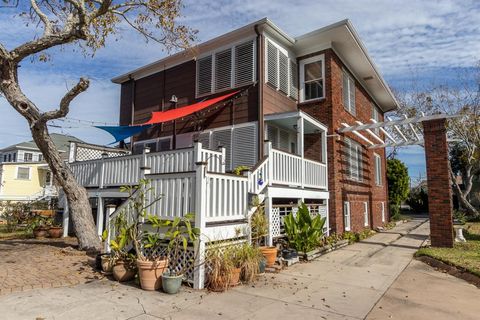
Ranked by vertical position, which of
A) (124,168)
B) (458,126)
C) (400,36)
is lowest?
(124,168)

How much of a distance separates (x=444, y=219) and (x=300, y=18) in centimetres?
842

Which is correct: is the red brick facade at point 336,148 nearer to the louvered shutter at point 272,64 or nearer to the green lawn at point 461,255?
the louvered shutter at point 272,64

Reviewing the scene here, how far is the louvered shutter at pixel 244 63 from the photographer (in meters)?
11.7

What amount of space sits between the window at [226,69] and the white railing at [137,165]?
3989mm

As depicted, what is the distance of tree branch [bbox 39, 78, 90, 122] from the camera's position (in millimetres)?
8078

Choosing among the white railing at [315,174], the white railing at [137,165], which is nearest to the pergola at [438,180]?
the white railing at [315,174]

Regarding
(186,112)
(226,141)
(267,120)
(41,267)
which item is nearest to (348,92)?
(267,120)

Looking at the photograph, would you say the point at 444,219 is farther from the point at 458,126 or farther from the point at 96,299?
the point at 458,126

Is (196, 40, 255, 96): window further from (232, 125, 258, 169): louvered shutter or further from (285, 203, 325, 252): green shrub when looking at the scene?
(285, 203, 325, 252): green shrub

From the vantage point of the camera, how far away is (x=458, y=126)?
2217 centimetres

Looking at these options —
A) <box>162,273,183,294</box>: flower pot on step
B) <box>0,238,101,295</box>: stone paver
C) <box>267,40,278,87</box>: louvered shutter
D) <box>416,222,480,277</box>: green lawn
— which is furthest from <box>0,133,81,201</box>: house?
<box>416,222,480,277</box>: green lawn

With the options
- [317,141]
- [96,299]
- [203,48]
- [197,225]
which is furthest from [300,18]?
[96,299]

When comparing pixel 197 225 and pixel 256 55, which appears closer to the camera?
pixel 197 225

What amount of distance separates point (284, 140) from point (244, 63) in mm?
3161
